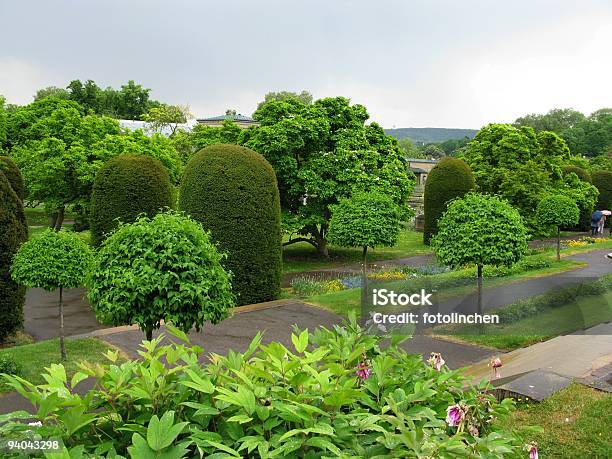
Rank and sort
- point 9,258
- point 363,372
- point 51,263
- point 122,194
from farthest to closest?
1. point 122,194
2. point 9,258
3. point 51,263
4. point 363,372

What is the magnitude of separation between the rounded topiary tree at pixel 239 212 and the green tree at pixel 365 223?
1875 millimetres

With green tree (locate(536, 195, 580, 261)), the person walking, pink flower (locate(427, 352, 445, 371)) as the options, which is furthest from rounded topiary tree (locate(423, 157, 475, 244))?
pink flower (locate(427, 352, 445, 371))

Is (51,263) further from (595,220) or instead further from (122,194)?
(595,220)

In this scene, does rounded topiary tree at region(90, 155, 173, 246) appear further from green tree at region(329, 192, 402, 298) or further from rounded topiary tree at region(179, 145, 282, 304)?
green tree at region(329, 192, 402, 298)

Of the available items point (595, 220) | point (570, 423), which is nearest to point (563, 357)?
point (570, 423)

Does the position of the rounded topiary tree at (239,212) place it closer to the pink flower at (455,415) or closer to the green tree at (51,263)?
the green tree at (51,263)

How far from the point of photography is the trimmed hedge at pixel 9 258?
8844 mm

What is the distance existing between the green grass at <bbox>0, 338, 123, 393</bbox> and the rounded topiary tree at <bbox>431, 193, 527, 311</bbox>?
236 inches

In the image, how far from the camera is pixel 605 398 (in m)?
5.50

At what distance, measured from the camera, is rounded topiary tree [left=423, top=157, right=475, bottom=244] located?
2095 centimetres

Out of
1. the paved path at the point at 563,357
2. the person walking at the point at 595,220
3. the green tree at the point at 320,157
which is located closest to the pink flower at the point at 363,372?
the paved path at the point at 563,357

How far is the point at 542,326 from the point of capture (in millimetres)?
9492

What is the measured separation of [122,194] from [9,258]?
3985 millimetres

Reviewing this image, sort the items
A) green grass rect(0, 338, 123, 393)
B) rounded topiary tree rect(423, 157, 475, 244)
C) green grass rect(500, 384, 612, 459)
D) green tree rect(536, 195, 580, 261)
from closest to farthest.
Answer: green grass rect(500, 384, 612, 459) → green grass rect(0, 338, 123, 393) → green tree rect(536, 195, 580, 261) → rounded topiary tree rect(423, 157, 475, 244)
